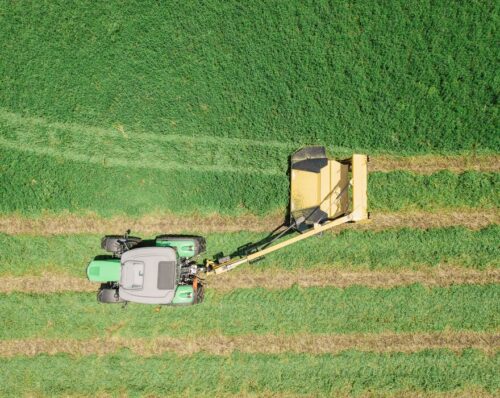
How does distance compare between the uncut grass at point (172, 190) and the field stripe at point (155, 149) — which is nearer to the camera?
the uncut grass at point (172, 190)

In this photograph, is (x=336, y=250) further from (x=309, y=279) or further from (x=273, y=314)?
(x=273, y=314)

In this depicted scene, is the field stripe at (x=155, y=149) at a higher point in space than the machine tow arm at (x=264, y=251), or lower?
higher

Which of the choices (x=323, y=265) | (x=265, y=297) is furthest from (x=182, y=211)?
(x=323, y=265)

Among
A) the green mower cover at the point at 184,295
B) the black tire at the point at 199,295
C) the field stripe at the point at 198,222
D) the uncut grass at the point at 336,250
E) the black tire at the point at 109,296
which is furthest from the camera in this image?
the field stripe at the point at 198,222

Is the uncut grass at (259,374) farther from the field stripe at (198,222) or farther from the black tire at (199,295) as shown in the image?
the field stripe at (198,222)

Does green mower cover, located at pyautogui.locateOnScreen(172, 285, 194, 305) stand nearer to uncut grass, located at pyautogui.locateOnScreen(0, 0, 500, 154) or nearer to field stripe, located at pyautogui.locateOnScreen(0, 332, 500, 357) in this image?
field stripe, located at pyautogui.locateOnScreen(0, 332, 500, 357)

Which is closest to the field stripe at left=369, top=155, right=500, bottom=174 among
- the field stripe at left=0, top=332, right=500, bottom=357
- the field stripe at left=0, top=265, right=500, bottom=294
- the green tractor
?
the field stripe at left=0, top=265, right=500, bottom=294

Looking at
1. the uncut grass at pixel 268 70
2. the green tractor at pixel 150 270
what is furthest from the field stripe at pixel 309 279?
the uncut grass at pixel 268 70
